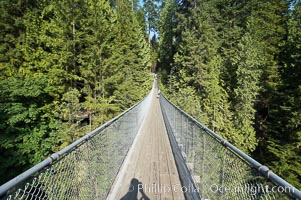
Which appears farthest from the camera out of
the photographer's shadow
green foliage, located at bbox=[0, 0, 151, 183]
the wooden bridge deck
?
green foliage, located at bbox=[0, 0, 151, 183]

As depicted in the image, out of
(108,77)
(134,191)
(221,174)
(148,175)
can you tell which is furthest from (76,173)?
(108,77)

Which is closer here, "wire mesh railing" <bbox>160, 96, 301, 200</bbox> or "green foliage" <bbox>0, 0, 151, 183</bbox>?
"wire mesh railing" <bbox>160, 96, 301, 200</bbox>

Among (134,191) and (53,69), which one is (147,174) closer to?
(134,191)

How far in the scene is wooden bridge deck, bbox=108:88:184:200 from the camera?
3416 mm

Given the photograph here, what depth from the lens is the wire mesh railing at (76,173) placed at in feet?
4.40

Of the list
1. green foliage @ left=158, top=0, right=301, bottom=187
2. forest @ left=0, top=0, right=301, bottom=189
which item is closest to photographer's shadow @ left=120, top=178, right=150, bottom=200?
forest @ left=0, top=0, right=301, bottom=189

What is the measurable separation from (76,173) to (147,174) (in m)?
2.13

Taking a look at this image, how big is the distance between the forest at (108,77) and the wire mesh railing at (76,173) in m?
7.79

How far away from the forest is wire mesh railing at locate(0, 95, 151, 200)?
779 cm

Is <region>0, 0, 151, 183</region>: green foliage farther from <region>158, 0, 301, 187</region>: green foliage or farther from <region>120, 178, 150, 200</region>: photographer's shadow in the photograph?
<region>120, 178, 150, 200</region>: photographer's shadow

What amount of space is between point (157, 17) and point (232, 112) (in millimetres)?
37993

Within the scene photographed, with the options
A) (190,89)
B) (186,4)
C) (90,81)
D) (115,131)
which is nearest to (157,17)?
(186,4)

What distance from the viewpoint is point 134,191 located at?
3492 mm

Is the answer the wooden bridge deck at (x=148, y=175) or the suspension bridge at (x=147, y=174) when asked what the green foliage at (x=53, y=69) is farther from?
the suspension bridge at (x=147, y=174)
